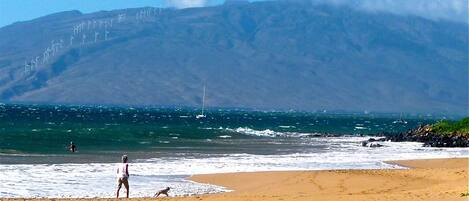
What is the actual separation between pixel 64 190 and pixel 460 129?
48881 mm

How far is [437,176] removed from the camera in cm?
3231

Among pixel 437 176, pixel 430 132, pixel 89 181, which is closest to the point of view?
pixel 89 181

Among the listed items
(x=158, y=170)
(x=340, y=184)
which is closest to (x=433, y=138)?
(x=158, y=170)

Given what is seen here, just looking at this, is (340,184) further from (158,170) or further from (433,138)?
(433,138)

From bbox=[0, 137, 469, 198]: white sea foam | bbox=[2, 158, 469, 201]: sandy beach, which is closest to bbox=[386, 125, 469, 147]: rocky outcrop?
bbox=[0, 137, 469, 198]: white sea foam

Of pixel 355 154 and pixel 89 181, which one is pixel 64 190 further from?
pixel 355 154

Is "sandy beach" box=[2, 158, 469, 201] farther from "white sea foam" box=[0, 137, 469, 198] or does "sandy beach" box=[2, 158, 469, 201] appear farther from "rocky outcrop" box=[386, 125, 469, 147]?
"rocky outcrop" box=[386, 125, 469, 147]

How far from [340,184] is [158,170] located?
9156 mm

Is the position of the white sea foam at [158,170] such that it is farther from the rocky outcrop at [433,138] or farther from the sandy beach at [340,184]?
the rocky outcrop at [433,138]

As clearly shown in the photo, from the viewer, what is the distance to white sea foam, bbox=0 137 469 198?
27.4m

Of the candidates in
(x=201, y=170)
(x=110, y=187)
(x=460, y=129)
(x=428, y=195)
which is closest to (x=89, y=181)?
(x=110, y=187)

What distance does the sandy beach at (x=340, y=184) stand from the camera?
23453 mm

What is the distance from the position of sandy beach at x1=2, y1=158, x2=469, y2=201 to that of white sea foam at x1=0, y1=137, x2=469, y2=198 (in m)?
1.73

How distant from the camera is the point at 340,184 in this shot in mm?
29703
